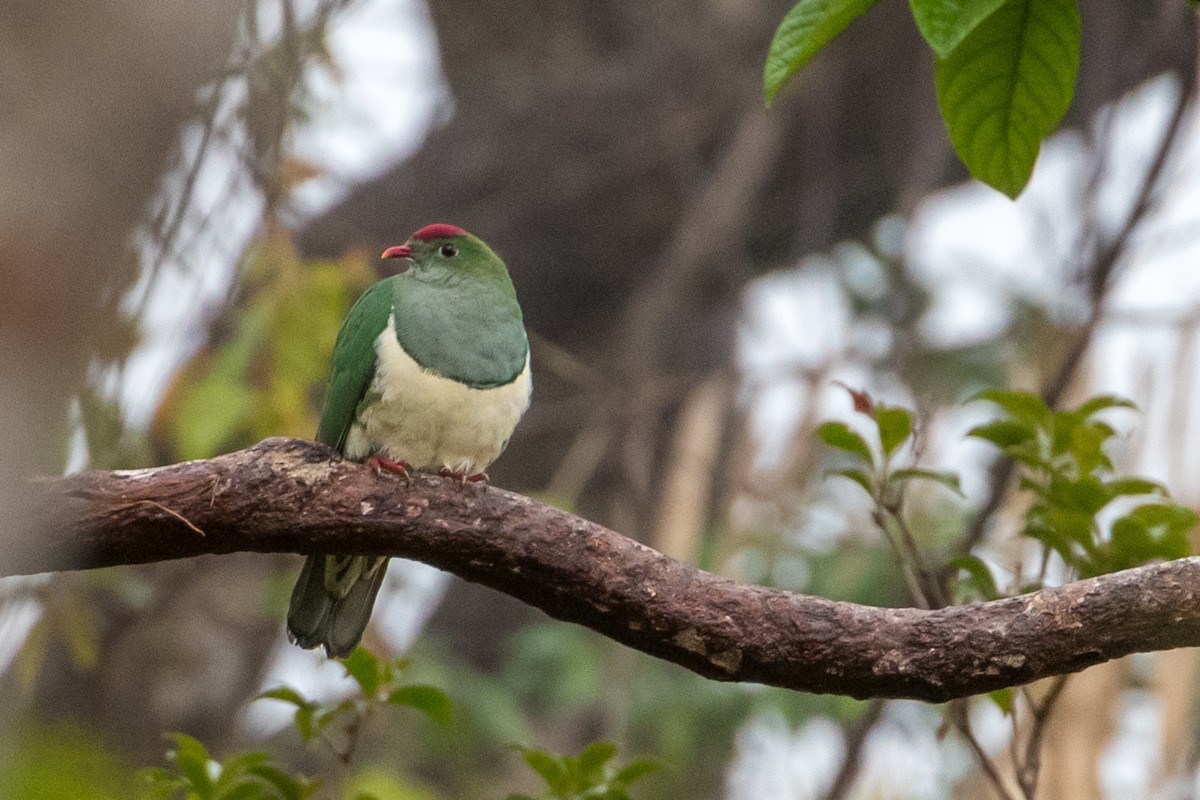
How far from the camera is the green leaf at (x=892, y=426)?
2322 mm

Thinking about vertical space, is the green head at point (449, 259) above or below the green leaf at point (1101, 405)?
above

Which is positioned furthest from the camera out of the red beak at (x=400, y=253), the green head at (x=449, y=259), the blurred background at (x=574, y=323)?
the red beak at (x=400, y=253)

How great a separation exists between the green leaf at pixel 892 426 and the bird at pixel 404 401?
72 centimetres

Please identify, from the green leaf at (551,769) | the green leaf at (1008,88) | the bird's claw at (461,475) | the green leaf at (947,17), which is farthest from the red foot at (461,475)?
the green leaf at (947,17)

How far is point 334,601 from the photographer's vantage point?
8.55ft

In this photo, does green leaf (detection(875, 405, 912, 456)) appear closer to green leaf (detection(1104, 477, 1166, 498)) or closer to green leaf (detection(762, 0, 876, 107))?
green leaf (detection(1104, 477, 1166, 498))

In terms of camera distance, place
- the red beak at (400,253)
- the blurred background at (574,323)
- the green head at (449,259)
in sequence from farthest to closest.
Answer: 1. the red beak at (400,253)
2. the green head at (449,259)
3. the blurred background at (574,323)

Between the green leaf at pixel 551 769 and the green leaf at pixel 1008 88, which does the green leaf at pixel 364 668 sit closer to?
the green leaf at pixel 551 769

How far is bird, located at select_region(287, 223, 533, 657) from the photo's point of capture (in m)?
2.59

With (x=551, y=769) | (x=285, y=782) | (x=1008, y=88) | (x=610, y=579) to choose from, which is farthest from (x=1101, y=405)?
(x=285, y=782)

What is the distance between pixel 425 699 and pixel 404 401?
22.9 inches

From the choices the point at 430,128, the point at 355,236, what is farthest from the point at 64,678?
the point at 430,128

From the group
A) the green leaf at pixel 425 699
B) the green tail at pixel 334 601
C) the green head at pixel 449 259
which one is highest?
the green head at pixel 449 259

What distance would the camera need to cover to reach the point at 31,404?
81 cm
